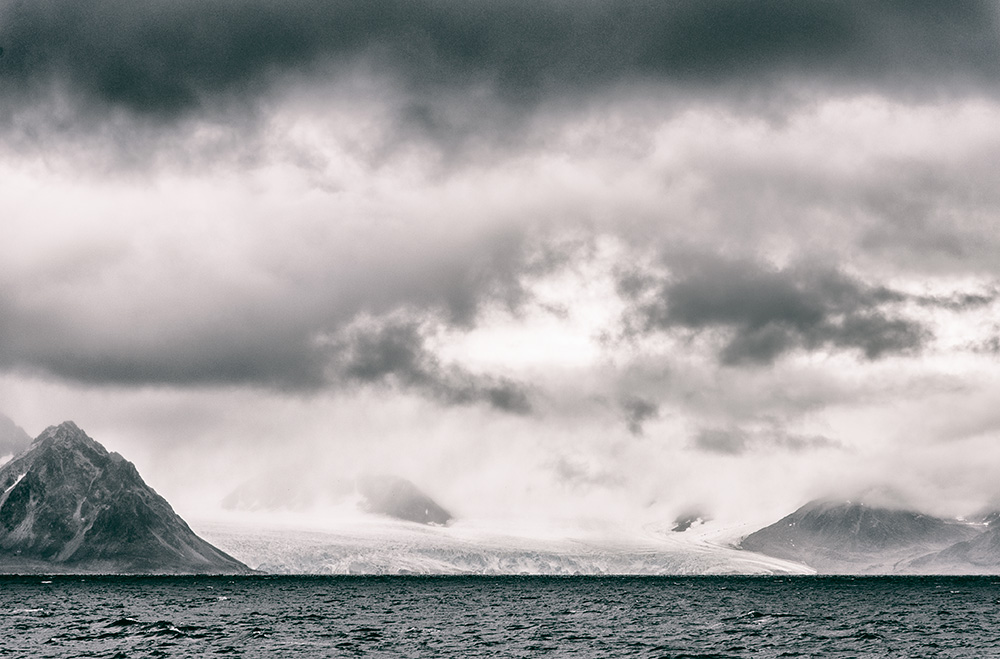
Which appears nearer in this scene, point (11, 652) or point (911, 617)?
point (11, 652)

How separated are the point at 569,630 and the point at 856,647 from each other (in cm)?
3967

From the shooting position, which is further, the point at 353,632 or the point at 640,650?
the point at 353,632

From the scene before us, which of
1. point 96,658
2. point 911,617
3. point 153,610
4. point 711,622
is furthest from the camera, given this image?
point 153,610

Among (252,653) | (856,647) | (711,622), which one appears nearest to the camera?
(252,653)

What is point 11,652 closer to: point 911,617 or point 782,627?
point 782,627

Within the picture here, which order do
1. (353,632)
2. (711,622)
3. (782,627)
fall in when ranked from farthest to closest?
(711,622) < (782,627) < (353,632)

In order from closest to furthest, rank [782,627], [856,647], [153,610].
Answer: [856,647]
[782,627]
[153,610]

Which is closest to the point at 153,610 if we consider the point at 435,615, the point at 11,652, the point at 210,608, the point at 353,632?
the point at 210,608

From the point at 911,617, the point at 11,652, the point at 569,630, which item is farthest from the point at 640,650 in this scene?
the point at 911,617

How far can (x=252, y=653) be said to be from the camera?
349ft

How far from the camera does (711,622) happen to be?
158m

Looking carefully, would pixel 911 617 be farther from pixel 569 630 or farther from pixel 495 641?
pixel 495 641

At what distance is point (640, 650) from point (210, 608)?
376 feet

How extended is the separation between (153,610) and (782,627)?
373 ft
